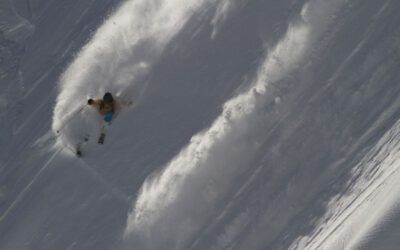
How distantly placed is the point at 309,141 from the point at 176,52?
3748 millimetres

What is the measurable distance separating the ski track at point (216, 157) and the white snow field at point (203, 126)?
0.03 metres

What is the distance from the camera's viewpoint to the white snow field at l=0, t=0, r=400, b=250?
1027 cm

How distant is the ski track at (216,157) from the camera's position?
1093 cm

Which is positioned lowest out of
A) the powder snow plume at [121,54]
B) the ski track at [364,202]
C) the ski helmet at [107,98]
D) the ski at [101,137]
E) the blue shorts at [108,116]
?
the ski track at [364,202]

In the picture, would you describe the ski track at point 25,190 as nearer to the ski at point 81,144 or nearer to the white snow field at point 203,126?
the white snow field at point 203,126

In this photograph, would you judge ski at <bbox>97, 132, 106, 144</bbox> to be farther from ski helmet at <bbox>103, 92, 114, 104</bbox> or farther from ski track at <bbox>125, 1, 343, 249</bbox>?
ski track at <bbox>125, 1, 343, 249</bbox>

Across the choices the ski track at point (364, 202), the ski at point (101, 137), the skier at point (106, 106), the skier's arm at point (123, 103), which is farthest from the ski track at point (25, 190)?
the ski track at point (364, 202)

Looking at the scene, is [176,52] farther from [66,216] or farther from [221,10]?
[66,216]

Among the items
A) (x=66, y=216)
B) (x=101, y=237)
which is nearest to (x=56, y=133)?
(x=66, y=216)

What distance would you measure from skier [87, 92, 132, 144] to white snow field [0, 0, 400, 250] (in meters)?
0.15

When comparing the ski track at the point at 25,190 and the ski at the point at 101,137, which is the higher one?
the ski track at the point at 25,190

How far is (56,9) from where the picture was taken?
1329 centimetres

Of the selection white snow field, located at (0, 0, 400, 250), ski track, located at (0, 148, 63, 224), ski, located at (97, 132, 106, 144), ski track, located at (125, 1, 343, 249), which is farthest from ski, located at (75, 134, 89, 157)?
ski track, located at (125, 1, 343, 249)

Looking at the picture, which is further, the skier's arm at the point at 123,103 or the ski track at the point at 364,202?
the skier's arm at the point at 123,103
